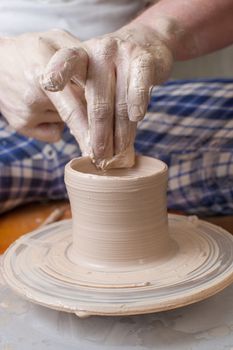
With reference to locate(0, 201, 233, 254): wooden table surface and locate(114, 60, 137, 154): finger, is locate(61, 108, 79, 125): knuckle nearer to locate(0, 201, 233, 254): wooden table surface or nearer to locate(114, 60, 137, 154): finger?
locate(114, 60, 137, 154): finger

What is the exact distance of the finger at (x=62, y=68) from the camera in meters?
1.11

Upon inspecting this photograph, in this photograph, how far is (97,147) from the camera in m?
1.20

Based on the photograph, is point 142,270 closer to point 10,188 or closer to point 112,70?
point 112,70

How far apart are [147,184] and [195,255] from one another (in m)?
0.18

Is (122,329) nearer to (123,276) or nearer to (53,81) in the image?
(123,276)

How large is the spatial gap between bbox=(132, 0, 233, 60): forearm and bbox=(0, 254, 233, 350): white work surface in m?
0.61

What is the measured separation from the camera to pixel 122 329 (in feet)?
3.54

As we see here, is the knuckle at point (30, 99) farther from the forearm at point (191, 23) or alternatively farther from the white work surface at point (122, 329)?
the white work surface at point (122, 329)

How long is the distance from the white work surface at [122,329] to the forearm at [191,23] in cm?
61

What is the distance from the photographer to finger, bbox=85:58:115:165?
1.17 metres

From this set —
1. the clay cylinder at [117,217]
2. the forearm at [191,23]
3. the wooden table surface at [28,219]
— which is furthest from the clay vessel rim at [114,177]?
the wooden table surface at [28,219]

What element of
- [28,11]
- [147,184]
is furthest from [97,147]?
[28,11]

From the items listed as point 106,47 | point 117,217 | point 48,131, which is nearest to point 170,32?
point 106,47

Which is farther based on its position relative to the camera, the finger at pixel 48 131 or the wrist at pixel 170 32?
the finger at pixel 48 131
